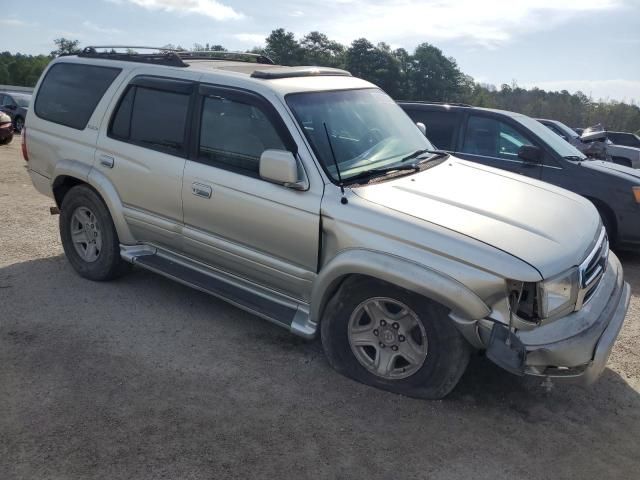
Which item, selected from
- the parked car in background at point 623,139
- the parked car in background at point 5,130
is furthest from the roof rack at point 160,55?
the parked car in background at point 623,139

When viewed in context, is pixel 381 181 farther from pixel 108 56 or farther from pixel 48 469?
pixel 108 56

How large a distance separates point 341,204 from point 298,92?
1005 mm

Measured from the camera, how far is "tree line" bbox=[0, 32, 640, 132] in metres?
44.4

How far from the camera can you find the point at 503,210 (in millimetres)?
3562

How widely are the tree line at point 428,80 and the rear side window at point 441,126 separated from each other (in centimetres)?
3043

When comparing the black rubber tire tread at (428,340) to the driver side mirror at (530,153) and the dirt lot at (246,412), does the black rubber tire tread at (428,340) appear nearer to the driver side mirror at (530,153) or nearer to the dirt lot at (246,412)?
the dirt lot at (246,412)

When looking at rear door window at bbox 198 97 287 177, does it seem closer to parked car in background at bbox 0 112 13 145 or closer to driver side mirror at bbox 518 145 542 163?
driver side mirror at bbox 518 145 542 163

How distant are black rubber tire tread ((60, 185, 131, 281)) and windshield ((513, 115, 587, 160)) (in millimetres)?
5055

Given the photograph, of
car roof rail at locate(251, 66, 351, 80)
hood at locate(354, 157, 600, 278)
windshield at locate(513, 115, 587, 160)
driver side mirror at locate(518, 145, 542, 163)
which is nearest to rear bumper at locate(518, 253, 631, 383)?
hood at locate(354, 157, 600, 278)

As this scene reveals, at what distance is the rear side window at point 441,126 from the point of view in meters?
7.49

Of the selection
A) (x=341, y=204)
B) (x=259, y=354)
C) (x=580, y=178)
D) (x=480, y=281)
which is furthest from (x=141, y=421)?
(x=580, y=178)

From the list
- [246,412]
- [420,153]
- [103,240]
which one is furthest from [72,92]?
[246,412]

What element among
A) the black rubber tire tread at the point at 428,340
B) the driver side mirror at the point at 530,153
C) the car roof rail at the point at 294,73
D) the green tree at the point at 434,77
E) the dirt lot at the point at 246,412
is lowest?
the dirt lot at the point at 246,412

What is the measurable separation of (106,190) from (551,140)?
5318 mm
